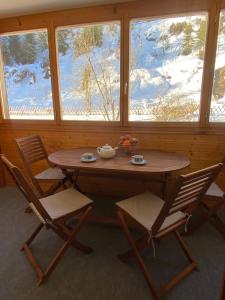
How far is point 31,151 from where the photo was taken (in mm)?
2459

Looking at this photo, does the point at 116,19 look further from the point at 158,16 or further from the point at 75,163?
the point at 75,163

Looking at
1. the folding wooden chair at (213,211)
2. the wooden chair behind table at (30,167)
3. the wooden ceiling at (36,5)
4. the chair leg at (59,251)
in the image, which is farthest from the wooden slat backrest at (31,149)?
the folding wooden chair at (213,211)

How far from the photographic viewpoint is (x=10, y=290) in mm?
1467

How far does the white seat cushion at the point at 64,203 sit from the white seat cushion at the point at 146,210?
342mm

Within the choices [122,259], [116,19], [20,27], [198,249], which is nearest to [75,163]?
[122,259]

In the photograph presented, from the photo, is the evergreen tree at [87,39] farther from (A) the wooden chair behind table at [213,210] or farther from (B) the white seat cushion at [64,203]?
(A) the wooden chair behind table at [213,210]

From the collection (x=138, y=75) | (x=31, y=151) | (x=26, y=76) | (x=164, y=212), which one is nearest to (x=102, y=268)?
(x=164, y=212)

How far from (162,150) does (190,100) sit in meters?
0.67

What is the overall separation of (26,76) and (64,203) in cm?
201

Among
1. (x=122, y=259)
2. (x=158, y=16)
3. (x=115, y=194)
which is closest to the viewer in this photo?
(x=122, y=259)

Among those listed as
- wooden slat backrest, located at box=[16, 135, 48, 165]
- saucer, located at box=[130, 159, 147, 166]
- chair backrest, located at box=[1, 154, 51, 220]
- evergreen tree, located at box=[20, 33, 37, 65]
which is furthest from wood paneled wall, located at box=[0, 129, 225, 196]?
chair backrest, located at box=[1, 154, 51, 220]

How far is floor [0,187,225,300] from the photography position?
4.72ft

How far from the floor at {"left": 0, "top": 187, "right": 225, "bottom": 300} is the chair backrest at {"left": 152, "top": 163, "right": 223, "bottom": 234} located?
53cm

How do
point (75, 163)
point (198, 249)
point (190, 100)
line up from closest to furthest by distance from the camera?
1. point (198, 249)
2. point (75, 163)
3. point (190, 100)
